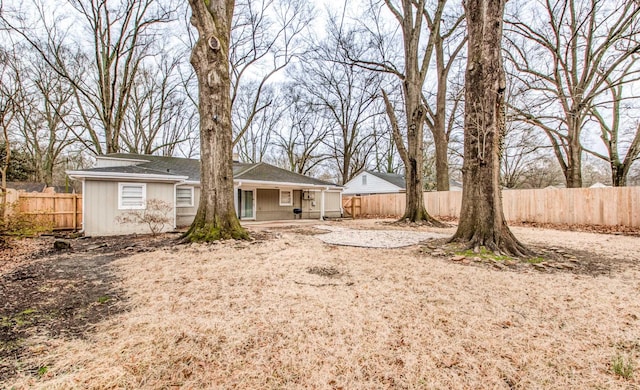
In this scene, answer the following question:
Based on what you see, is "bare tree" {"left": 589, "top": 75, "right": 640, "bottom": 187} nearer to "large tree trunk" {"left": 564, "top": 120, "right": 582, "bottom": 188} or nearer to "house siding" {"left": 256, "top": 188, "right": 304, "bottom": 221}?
"large tree trunk" {"left": 564, "top": 120, "right": 582, "bottom": 188}

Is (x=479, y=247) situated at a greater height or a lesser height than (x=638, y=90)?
lesser

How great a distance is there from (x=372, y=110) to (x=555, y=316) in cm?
2257

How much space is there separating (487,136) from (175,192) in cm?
1028

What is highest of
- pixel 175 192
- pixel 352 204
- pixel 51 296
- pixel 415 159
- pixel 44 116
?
pixel 44 116

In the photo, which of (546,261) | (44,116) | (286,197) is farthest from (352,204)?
(44,116)

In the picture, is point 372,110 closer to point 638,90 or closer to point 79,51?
point 638,90

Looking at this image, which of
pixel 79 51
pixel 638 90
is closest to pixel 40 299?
pixel 79 51

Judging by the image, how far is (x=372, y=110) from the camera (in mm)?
23562

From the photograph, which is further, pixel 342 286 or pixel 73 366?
pixel 342 286

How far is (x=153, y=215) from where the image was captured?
374 inches

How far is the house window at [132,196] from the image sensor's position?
30.4 ft

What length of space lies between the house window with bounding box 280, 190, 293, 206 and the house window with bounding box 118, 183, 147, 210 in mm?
7323

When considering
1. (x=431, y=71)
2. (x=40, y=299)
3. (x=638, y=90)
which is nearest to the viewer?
(x=40, y=299)

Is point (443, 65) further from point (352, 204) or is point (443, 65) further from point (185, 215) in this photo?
point (185, 215)
